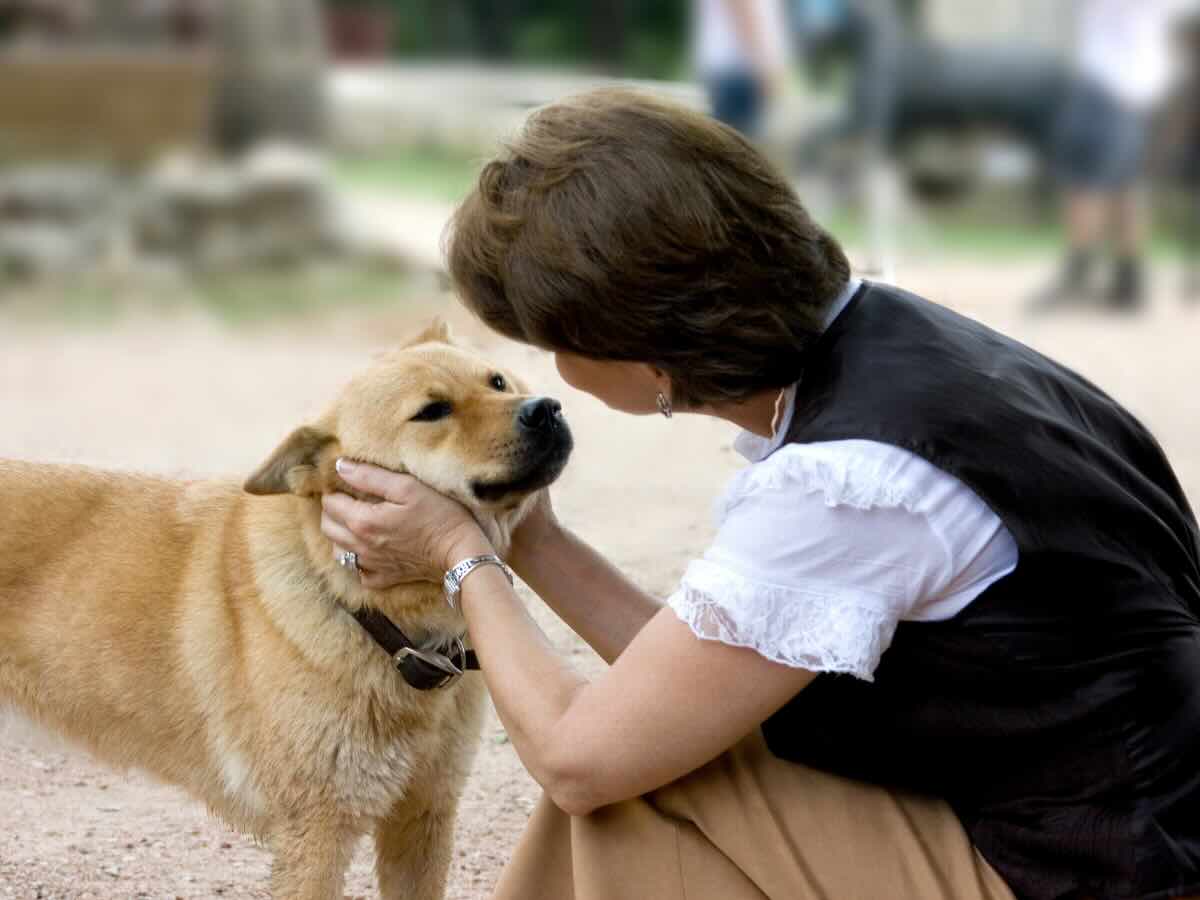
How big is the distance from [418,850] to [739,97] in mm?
10147

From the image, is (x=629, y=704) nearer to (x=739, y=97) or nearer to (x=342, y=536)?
(x=342, y=536)

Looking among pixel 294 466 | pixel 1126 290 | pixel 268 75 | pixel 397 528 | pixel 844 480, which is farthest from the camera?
pixel 268 75

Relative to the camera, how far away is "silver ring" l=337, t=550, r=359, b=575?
2.72 m

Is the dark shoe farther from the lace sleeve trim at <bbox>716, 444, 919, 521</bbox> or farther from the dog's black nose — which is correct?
the lace sleeve trim at <bbox>716, 444, 919, 521</bbox>

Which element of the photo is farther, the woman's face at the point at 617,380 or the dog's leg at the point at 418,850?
the dog's leg at the point at 418,850

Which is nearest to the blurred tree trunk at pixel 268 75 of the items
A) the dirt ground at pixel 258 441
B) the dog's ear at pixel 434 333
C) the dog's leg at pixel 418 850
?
the dirt ground at pixel 258 441

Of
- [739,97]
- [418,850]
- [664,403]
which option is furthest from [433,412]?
[739,97]

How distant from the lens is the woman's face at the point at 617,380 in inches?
93.2

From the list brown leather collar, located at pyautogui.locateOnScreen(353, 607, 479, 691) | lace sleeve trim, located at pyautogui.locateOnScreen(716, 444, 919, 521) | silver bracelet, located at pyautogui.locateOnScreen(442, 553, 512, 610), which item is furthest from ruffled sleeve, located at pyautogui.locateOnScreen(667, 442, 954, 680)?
brown leather collar, located at pyautogui.locateOnScreen(353, 607, 479, 691)

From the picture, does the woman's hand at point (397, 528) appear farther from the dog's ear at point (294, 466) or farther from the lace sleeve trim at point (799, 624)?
the lace sleeve trim at point (799, 624)

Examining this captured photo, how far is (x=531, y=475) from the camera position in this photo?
270 centimetres

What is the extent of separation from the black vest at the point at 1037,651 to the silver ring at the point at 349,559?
823 millimetres

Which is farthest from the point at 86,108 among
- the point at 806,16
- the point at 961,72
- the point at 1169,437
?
the point at 1169,437

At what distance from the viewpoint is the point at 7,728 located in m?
3.23
